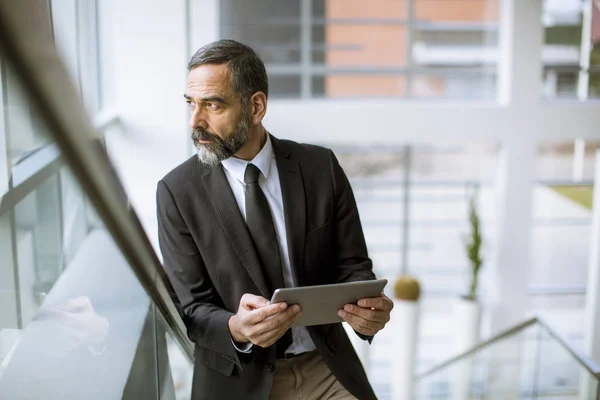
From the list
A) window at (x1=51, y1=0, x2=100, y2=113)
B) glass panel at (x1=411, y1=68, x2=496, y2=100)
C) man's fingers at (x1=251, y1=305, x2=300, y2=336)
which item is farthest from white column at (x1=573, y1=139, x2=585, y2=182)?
man's fingers at (x1=251, y1=305, x2=300, y2=336)

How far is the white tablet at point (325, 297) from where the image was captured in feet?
6.48

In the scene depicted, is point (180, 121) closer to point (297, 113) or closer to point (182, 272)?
point (297, 113)

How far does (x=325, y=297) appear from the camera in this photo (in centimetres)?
204

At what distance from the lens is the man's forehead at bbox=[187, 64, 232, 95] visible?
7.03 ft

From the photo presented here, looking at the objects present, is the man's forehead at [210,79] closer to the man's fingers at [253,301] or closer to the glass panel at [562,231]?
the man's fingers at [253,301]

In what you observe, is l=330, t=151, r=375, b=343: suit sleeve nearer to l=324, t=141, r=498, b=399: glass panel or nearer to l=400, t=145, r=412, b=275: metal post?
l=324, t=141, r=498, b=399: glass panel

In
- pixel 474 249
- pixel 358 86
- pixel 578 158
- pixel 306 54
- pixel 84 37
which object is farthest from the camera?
pixel 578 158

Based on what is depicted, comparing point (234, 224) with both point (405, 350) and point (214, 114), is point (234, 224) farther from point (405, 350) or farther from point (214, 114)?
point (405, 350)

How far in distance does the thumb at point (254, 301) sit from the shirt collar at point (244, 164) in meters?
0.44

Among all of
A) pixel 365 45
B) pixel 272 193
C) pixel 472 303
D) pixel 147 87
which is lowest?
pixel 472 303

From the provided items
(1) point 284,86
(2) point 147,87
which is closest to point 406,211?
(1) point 284,86

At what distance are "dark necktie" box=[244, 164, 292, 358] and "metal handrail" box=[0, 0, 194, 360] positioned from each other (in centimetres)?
96

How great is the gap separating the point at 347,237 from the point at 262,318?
1.64 feet

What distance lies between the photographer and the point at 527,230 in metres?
8.71
